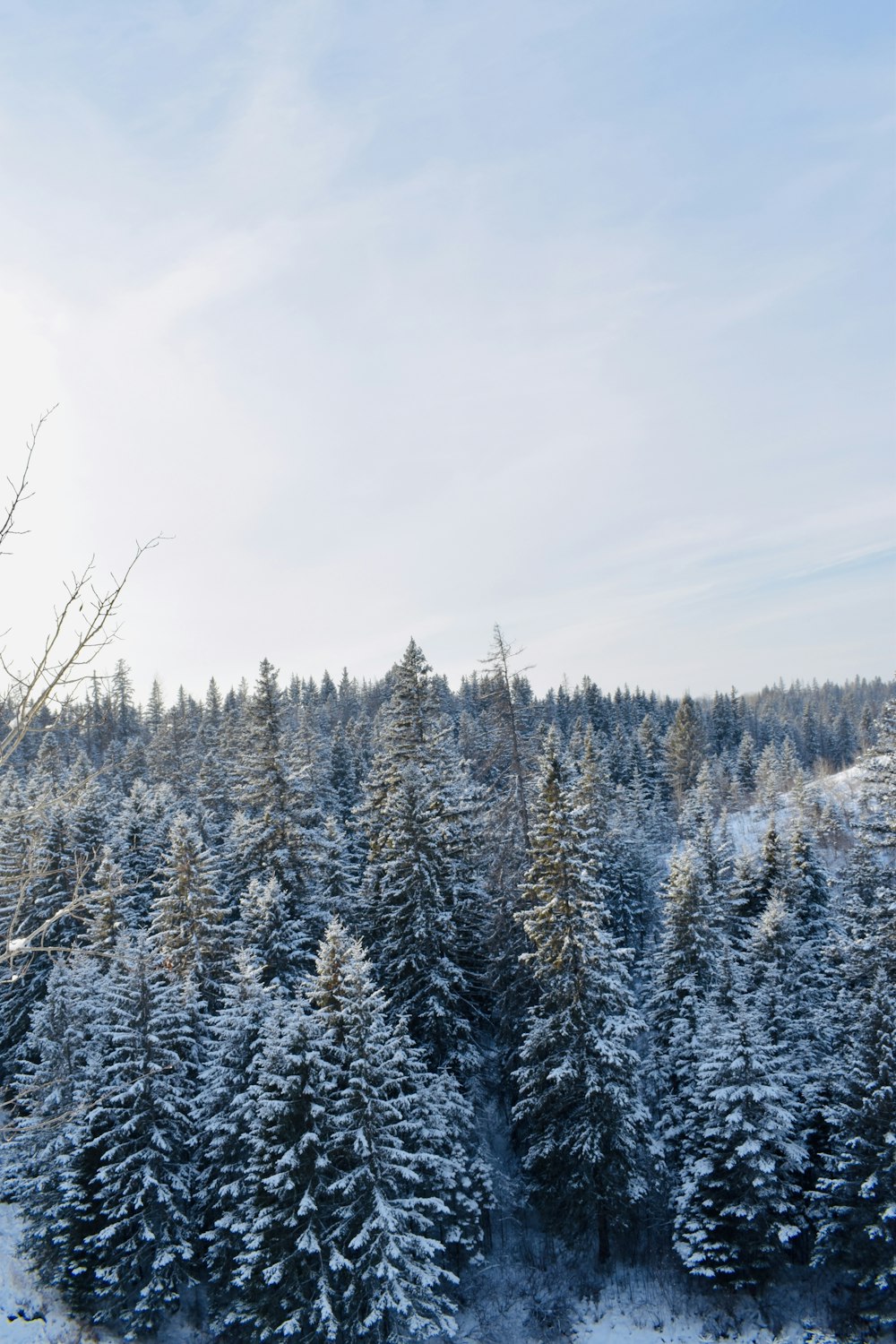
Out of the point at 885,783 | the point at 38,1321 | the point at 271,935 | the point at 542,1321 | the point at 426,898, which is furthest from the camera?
the point at 271,935

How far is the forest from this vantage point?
1958cm

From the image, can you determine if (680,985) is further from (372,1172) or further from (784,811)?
(784,811)

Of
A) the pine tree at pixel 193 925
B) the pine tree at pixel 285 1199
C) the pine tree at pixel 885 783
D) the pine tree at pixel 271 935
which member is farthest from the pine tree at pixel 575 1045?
the pine tree at pixel 193 925

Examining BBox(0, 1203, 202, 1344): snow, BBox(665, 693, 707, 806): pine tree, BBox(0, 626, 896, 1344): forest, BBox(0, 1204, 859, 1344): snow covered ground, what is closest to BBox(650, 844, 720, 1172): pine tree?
BBox(0, 626, 896, 1344): forest

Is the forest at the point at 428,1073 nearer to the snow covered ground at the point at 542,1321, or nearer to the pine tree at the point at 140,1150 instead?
the pine tree at the point at 140,1150

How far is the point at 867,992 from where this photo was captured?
23172 millimetres

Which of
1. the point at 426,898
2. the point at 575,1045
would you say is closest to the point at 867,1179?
the point at 575,1045

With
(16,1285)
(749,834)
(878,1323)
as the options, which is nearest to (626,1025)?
(878,1323)

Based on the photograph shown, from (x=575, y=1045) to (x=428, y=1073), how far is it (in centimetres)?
462

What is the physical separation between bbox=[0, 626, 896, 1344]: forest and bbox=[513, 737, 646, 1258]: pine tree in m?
0.10

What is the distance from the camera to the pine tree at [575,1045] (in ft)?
73.8

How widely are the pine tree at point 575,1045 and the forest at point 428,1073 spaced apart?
10 cm

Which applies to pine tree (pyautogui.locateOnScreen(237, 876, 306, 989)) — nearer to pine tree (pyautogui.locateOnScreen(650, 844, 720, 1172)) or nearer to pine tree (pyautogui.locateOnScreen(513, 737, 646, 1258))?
pine tree (pyautogui.locateOnScreen(513, 737, 646, 1258))

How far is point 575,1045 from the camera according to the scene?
909 inches
